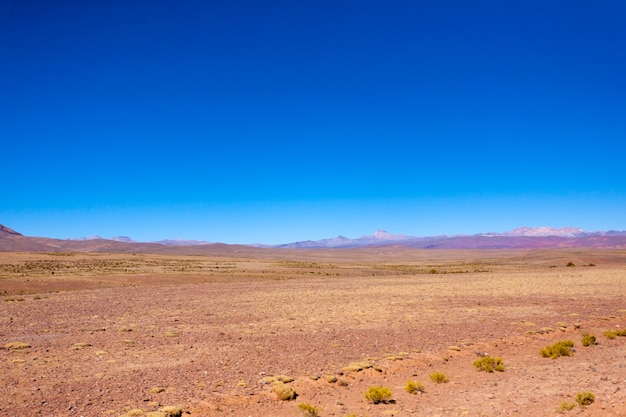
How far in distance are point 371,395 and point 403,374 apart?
2.59 metres

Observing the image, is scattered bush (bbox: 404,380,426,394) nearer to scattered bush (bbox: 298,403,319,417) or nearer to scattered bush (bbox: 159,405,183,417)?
scattered bush (bbox: 298,403,319,417)

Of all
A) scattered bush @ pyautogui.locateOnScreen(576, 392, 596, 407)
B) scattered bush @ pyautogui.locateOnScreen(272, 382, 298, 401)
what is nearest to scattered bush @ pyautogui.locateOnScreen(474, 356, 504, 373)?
scattered bush @ pyautogui.locateOnScreen(576, 392, 596, 407)

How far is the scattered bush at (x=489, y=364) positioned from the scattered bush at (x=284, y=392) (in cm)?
523

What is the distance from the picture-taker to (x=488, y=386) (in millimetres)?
11492

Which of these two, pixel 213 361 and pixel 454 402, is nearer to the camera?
pixel 454 402

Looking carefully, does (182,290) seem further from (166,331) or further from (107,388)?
(107,388)

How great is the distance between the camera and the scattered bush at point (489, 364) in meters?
12.9

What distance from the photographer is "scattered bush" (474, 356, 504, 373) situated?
508 inches

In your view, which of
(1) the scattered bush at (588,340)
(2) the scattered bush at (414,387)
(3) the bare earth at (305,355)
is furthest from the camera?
(1) the scattered bush at (588,340)

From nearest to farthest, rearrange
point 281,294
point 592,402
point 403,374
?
point 592,402
point 403,374
point 281,294

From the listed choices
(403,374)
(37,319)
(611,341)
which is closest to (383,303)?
(611,341)

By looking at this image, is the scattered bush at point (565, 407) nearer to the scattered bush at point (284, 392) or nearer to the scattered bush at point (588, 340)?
the scattered bush at point (284, 392)

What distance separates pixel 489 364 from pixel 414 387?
305cm

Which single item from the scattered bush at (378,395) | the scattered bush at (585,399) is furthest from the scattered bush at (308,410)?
the scattered bush at (585,399)
